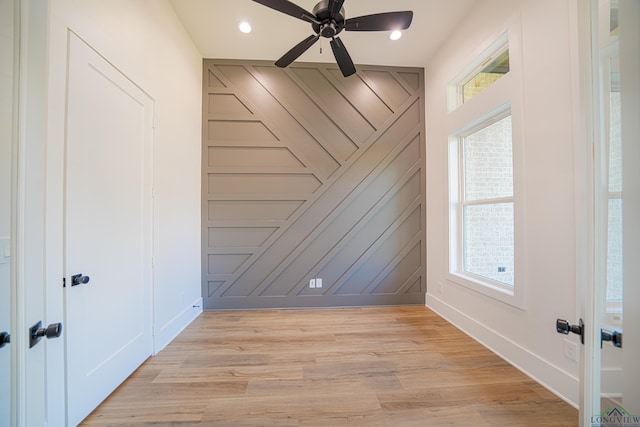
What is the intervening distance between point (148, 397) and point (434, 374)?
2077 millimetres

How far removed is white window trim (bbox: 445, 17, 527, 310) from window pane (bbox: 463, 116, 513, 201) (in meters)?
0.09

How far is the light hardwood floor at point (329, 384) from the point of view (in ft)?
4.72

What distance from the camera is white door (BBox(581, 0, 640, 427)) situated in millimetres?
649

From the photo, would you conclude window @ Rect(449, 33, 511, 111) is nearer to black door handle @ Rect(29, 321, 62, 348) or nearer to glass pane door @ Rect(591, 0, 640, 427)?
glass pane door @ Rect(591, 0, 640, 427)

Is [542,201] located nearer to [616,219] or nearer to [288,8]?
[616,219]

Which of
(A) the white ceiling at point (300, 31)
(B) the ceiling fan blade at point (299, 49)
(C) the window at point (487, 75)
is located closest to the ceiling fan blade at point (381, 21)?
(B) the ceiling fan blade at point (299, 49)

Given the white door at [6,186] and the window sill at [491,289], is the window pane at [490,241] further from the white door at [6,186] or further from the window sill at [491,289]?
the white door at [6,186]

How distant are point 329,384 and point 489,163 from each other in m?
2.56

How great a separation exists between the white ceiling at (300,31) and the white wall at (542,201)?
43 centimetres

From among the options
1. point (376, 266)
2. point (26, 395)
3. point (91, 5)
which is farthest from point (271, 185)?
point (26, 395)

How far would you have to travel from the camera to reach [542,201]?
172 centimetres

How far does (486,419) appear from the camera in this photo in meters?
1.43

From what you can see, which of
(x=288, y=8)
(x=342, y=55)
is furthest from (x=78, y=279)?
(x=342, y=55)

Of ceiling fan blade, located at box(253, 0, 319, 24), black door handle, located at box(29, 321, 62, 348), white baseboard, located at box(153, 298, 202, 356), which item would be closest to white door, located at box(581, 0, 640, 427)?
ceiling fan blade, located at box(253, 0, 319, 24)
